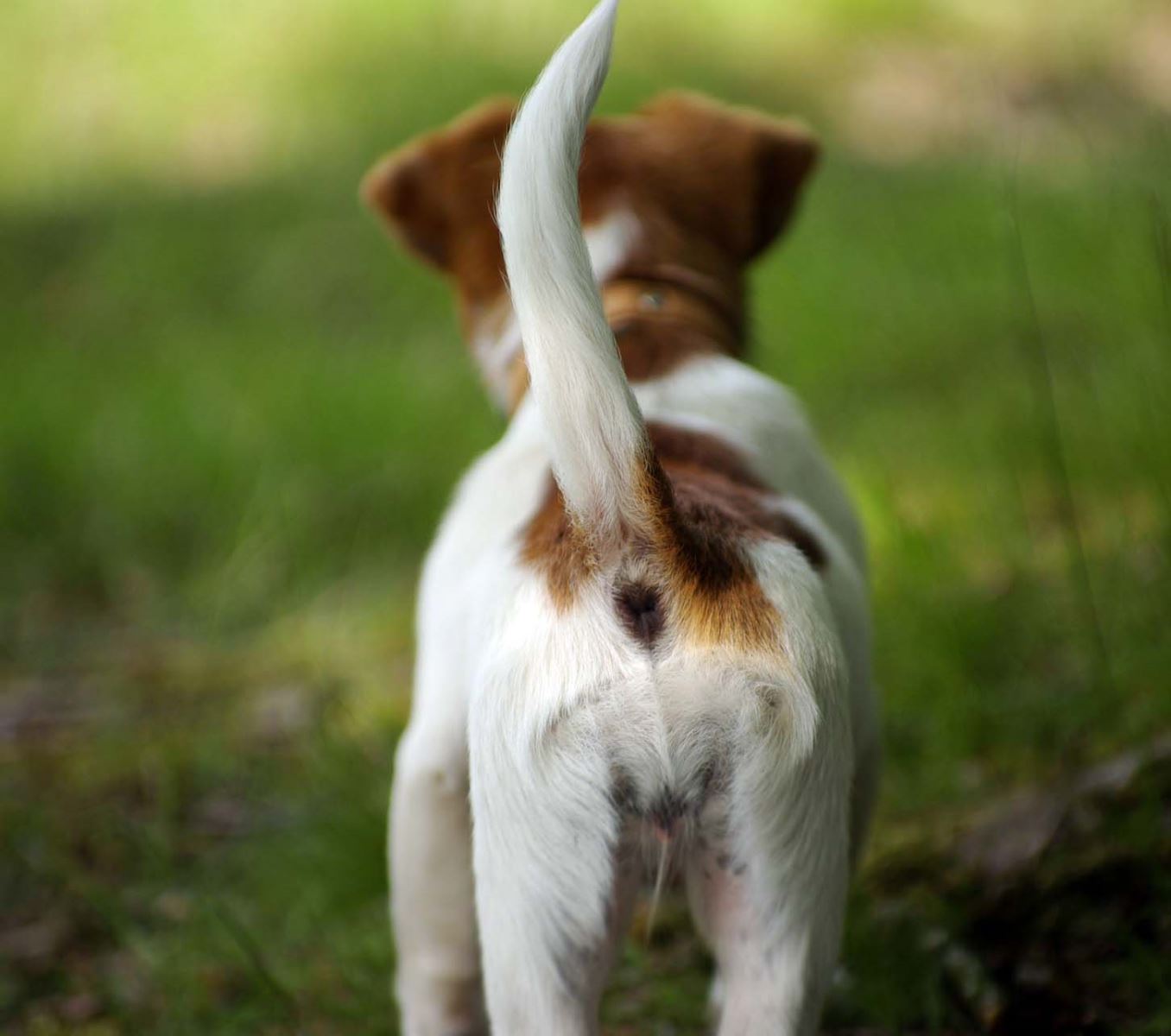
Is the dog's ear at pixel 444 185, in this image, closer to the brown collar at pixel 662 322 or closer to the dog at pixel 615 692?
the brown collar at pixel 662 322

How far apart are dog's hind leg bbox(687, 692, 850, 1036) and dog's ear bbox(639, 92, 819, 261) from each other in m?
1.29

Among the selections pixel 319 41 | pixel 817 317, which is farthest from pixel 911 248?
pixel 319 41

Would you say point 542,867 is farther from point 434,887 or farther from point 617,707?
point 434,887

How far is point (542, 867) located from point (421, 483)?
2998 millimetres

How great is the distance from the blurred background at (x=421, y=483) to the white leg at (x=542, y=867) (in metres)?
0.78

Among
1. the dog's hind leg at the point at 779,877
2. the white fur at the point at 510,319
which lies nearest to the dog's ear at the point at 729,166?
the white fur at the point at 510,319

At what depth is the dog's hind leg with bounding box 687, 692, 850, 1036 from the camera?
1.58m

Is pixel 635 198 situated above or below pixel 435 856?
above

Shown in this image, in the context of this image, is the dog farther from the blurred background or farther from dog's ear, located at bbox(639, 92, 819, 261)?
dog's ear, located at bbox(639, 92, 819, 261)

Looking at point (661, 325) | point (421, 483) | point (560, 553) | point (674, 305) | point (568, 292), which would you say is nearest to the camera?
point (568, 292)

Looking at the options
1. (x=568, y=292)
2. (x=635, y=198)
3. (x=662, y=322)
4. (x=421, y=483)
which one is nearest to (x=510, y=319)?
(x=635, y=198)

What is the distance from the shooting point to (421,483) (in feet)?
14.9

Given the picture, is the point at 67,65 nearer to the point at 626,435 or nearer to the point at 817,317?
the point at 817,317

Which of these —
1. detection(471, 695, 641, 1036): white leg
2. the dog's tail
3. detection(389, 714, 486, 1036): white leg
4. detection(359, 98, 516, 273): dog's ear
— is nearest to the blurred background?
detection(389, 714, 486, 1036): white leg
